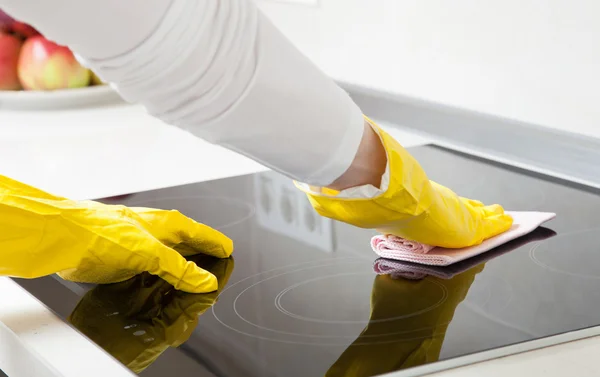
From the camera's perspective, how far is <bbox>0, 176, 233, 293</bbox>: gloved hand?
0.79 metres

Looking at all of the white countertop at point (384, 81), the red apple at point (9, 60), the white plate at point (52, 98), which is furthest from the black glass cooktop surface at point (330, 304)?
the red apple at point (9, 60)

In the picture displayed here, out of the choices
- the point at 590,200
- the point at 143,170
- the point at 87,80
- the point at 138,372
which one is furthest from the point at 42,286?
the point at 87,80

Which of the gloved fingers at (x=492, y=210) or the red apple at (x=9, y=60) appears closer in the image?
the gloved fingers at (x=492, y=210)

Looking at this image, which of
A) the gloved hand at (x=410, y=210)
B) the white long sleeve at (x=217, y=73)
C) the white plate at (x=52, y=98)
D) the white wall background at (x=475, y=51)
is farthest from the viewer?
the white plate at (x=52, y=98)

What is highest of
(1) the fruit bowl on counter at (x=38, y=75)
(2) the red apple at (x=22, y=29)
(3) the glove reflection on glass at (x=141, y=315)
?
(2) the red apple at (x=22, y=29)

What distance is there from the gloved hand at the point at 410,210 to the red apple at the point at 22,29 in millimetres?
1105

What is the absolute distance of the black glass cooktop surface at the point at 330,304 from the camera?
0.69 m

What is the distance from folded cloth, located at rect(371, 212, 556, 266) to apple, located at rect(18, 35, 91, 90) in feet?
3.17

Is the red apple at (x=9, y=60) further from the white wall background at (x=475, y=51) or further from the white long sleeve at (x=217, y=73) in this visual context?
the white long sleeve at (x=217, y=73)

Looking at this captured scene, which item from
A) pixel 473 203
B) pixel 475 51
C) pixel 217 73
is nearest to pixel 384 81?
pixel 475 51

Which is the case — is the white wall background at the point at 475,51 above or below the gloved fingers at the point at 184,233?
above

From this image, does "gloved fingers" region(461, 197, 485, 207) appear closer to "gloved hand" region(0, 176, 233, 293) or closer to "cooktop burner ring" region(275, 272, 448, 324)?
"cooktop burner ring" region(275, 272, 448, 324)

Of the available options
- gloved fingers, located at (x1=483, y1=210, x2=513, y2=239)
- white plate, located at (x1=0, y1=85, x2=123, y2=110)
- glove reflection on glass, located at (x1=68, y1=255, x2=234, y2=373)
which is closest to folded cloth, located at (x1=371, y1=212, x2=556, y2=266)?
gloved fingers, located at (x1=483, y1=210, x2=513, y2=239)

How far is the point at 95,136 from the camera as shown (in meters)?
1.51
